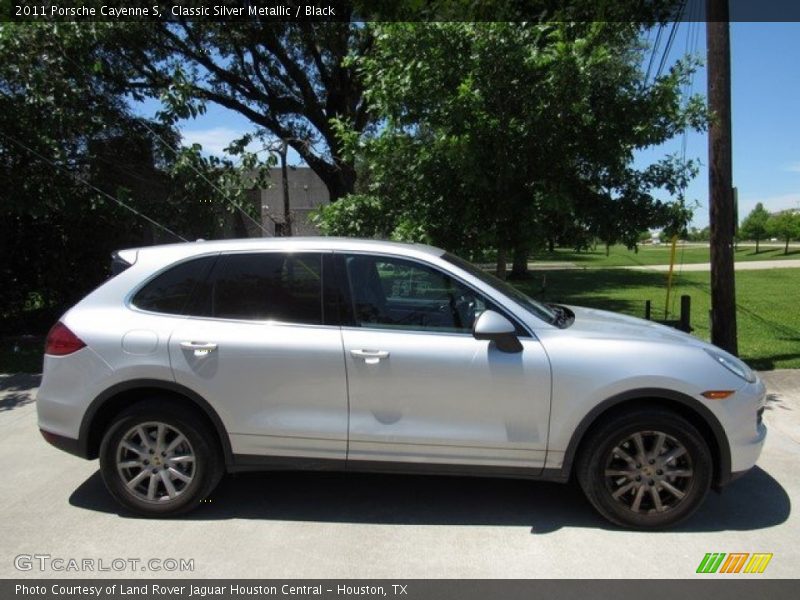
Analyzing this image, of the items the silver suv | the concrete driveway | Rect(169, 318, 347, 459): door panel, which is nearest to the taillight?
the silver suv

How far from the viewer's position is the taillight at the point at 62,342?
13.4 feet

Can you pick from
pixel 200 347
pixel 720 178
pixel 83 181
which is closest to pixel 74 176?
pixel 83 181

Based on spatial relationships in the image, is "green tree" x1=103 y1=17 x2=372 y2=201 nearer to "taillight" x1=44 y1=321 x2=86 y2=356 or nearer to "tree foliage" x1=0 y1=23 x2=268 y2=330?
"tree foliage" x1=0 y1=23 x2=268 y2=330

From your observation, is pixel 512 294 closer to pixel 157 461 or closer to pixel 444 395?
pixel 444 395

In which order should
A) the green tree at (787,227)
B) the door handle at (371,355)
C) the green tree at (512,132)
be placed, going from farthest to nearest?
the green tree at (787,227) → the green tree at (512,132) → the door handle at (371,355)

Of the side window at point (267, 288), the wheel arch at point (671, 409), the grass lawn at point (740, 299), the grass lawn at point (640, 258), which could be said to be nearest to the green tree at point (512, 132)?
the grass lawn at point (740, 299)

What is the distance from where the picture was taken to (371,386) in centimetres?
390

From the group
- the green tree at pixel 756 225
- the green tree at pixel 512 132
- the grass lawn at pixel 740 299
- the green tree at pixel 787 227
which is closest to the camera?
the green tree at pixel 512 132

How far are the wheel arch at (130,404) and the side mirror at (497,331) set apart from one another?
5.46 ft

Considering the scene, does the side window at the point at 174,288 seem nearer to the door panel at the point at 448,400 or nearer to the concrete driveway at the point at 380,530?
the door panel at the point at 448,400

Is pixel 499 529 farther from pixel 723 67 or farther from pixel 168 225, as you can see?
pixel 168 225

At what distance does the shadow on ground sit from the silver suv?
0.32m

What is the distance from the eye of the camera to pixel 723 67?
24.8ft

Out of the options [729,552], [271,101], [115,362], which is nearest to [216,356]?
[115,362]
